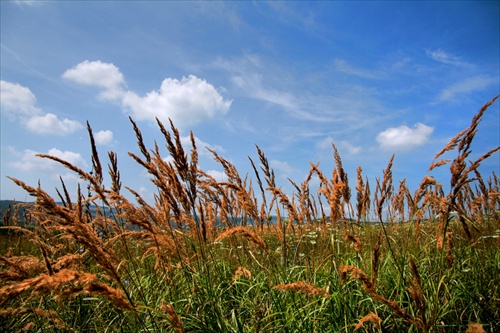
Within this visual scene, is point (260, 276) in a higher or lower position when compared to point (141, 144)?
lower

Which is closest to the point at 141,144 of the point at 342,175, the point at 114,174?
the point at 114,174

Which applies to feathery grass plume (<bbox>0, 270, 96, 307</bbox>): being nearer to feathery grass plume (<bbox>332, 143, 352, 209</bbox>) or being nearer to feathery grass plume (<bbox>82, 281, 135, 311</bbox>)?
feathery grass plume (<bbox>82, 281, 135, 311</bbox>)

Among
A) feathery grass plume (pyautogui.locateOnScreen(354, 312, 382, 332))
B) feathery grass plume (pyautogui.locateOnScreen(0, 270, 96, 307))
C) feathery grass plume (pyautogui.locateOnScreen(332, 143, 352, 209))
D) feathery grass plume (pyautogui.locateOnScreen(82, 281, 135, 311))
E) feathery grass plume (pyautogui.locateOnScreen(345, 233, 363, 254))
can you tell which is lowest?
feathery grass plume (pyautogui.locateOnScreen(354, 312, 382, 332))

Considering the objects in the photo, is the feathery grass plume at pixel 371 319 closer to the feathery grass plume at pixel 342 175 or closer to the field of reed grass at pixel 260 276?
the field of reed grass at pixel 260 276

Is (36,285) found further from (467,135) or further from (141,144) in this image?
(467,135)

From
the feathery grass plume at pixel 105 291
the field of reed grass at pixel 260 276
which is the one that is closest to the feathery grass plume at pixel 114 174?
the field of reed grass at pixel 260 276

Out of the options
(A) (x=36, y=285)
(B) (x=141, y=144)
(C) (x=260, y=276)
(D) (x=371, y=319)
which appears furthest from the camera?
(C) (x=260, y=276)

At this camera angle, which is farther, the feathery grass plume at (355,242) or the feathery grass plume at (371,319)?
the feathery grass plume at (355,242)

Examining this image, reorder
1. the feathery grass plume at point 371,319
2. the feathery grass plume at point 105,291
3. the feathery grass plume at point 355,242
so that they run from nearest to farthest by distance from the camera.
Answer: the feathery grass plume at point 105,291 → the feathery grass plume at point 371,319 → the feathery grass plume at point 355,242

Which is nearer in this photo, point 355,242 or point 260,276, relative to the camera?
point 355,242

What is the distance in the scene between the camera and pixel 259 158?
2.74 meters

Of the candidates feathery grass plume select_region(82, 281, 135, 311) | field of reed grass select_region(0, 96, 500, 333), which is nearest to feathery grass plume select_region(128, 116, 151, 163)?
field of reed grass select_region(0, 96, 500, 333)

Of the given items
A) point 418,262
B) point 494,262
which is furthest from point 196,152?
point 494,262

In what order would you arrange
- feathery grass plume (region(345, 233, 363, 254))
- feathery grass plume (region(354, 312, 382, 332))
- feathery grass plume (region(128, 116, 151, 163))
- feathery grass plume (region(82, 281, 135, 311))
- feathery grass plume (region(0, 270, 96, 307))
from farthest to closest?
feathery grass plume (region(128, 116, 151, 163)), feathery grass plume (region(345, 233, 363, 254)), feathery grass plume (region(354, 312, 382, 332)), feathery grass plume (region(82, 281, 135, 311)), feathery grass plume (region(0, 270, 96, 307))
